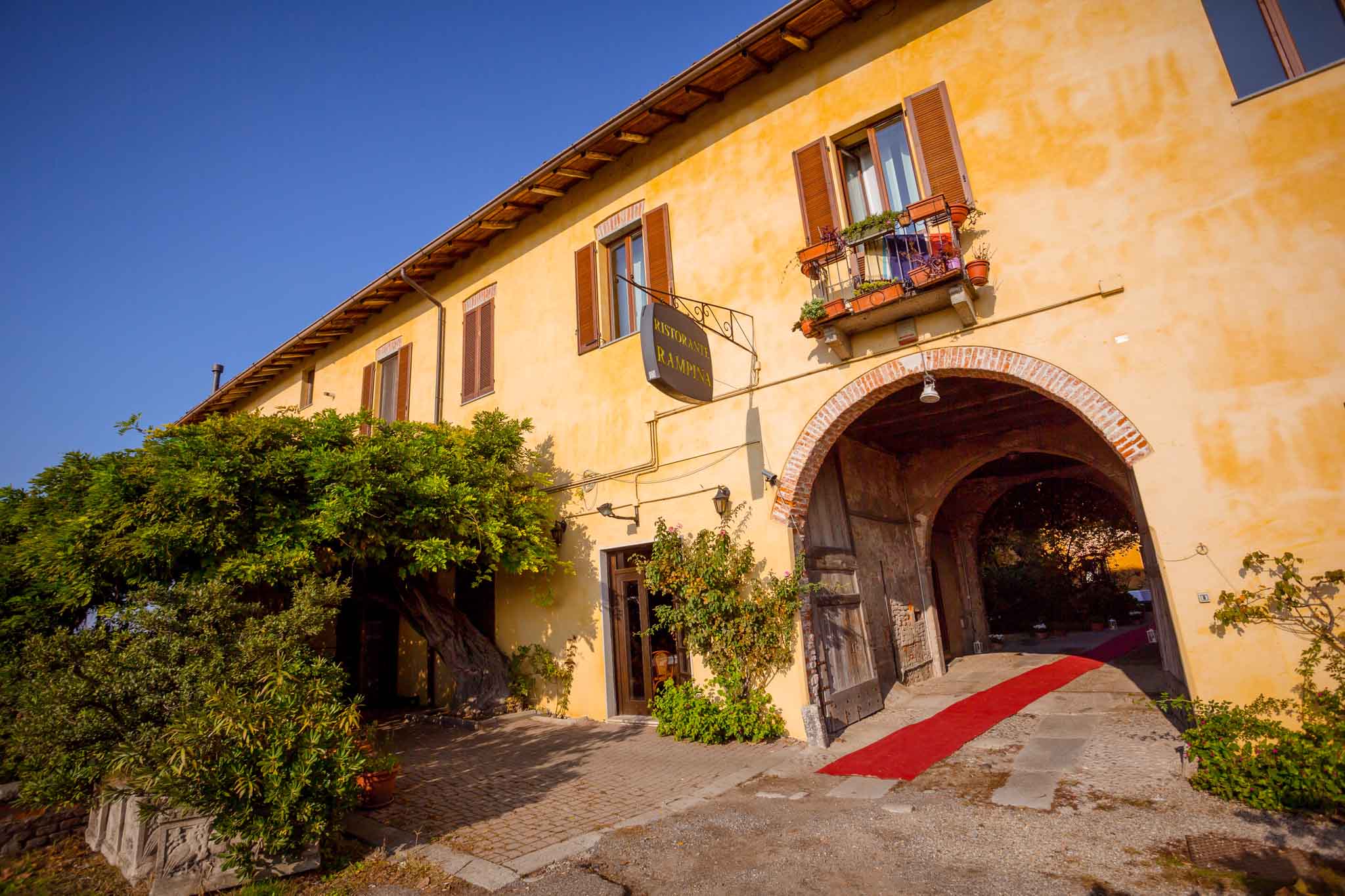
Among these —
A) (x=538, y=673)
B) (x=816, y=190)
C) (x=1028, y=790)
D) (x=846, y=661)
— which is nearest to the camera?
(x=1028, y=790)

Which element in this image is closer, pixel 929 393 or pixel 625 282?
pixel 929 393

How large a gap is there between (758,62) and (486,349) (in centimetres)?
610

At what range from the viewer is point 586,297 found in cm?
969

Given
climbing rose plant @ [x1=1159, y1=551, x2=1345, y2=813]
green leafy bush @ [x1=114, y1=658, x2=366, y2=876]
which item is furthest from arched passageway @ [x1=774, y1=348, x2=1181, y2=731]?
green leafy bush @ [x1=114, y1=658, x2=366, y2=876]

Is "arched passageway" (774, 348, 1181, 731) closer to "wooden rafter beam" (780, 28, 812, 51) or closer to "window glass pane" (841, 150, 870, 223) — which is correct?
"window glass pane" (841, 150, 870, 223)

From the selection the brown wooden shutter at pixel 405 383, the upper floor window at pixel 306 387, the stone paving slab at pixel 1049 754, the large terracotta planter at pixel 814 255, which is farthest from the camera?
the upper floor window at pixel 306 387

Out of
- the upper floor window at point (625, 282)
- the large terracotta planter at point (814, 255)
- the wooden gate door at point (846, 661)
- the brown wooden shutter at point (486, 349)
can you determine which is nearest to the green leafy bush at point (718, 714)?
the wooden gate door at point (846, 661)

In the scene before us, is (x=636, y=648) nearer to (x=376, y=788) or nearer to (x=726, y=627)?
(x=726, y=627)

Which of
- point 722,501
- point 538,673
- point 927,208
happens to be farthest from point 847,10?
point 538,673

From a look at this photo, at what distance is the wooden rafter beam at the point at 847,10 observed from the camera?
713cm

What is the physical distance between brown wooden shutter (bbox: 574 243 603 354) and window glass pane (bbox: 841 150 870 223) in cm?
381

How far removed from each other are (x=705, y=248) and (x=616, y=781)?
6207 mm

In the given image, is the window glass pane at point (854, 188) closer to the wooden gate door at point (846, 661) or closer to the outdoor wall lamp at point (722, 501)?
the outdoor wall lamp at point (722, 501)

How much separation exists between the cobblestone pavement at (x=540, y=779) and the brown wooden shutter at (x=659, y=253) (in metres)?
5.46
